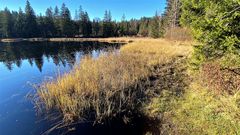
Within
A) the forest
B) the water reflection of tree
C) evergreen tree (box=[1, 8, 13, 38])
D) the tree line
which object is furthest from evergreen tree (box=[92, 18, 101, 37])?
the forest

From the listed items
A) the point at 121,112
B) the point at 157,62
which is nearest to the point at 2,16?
the point at 157,62

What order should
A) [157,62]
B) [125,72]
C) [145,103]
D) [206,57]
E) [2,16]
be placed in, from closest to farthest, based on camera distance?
[206,57] → [145,103] → [125,72] → [157,62] → [2,16]

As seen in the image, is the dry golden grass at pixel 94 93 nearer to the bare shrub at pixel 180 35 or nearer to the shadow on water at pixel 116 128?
the shadow on water at pixel 116 128

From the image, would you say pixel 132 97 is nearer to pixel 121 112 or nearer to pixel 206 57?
pixel 121 112

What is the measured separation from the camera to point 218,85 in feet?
16.4

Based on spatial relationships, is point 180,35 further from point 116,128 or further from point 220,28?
point 116,128

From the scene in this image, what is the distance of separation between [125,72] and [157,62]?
347 cm

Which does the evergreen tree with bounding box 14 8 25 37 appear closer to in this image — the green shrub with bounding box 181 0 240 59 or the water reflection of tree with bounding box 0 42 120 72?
the water reflection of tree with bounding box 0 42 120 72

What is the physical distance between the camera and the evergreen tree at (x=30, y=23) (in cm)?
4438

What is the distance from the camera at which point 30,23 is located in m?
44.5

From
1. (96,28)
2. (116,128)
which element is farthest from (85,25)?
(116,128)

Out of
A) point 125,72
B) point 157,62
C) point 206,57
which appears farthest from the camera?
point 157,62

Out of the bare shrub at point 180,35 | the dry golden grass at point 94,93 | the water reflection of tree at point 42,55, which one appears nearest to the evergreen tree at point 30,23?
the water reflection of tree at point 42,55

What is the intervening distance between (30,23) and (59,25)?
6.52 metres
